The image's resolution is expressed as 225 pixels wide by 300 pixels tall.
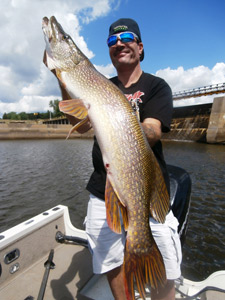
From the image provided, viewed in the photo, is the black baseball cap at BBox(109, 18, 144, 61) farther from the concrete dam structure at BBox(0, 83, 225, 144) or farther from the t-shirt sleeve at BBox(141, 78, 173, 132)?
the concrete dam structure at BBox(0, 83, 225, 144)

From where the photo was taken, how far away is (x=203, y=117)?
30375mm

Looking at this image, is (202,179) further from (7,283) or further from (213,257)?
(7,283)

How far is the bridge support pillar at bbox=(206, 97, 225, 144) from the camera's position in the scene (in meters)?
25.5

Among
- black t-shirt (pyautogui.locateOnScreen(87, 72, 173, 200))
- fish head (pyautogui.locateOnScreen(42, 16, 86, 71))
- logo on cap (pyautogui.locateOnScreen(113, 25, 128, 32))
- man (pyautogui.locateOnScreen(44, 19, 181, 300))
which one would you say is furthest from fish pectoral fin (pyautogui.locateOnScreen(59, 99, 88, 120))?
logo on cap (pyautogui.locateOnScreen(113, 25, 128, 32))

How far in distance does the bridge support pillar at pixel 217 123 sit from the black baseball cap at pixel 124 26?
88.1 ft

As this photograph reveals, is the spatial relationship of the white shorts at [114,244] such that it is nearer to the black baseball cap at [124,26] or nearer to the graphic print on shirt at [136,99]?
the graphic print on shirt at [136,99]

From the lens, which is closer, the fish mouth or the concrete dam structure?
the fish mouth

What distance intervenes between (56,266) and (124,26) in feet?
11.8

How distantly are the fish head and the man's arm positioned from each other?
0.94 m

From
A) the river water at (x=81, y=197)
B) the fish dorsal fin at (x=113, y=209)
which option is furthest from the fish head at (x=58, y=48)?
the river water at (x=81, y=197)

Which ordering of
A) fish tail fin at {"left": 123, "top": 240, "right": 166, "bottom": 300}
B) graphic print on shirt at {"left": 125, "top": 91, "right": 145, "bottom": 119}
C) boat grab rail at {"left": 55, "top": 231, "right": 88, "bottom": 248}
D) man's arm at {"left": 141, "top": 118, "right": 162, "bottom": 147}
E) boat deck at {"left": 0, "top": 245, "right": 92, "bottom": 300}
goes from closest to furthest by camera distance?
fish tail fin at {"left": 123, "top": 240, "right": 166, "bottom": 300}
man's arm at {"left": 141, "top": 118, "right": 162, "bottom": 147}
graphic print on shirt at {"left": 125, "top": 91, "right": 145, "bottom": 119}
boat deck at {"left": 0, "top": 245, "right": 92, "bottom": 300}
boat grab rail at {"left": 55, "top": 231, "right": 88, "bottom": 248}

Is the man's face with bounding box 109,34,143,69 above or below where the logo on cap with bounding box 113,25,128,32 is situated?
below

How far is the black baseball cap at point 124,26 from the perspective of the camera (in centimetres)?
221

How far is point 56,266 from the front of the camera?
3164 millimetres
